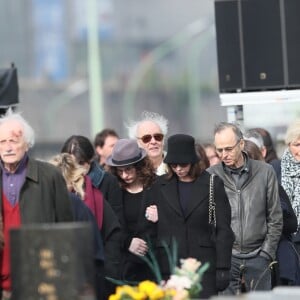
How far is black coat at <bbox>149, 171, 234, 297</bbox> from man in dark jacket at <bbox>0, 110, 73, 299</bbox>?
1.46 metres

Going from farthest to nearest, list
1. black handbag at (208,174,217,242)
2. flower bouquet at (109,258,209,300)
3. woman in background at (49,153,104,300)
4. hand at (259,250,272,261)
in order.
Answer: hand at (259,250,272,261) < black handbag at (208,174,217,242) < woman in background at (49,153,104,300) < flower bouquet at (109,258,209,300)

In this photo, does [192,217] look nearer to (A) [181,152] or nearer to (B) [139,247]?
(A) [181,152]

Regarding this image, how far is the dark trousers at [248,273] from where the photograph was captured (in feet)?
39.2

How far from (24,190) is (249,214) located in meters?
2.63

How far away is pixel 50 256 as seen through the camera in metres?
8.27

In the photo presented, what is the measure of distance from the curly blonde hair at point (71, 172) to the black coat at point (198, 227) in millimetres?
642

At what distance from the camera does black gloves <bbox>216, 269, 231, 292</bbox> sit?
434 inches

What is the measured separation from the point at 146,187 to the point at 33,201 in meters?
2.28

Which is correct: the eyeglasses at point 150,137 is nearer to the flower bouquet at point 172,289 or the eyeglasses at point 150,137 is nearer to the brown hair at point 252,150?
the brown hair at point 252,150

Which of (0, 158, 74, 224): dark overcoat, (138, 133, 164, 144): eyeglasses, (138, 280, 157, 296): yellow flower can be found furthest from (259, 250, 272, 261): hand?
(138, 280, 157, 296): yellow flower

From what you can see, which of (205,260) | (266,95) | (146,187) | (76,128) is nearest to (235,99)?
(266,95)

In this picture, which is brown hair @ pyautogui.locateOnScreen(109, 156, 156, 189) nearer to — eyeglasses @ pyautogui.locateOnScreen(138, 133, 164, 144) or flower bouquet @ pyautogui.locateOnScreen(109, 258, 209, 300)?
eyeglasses @ pyautogui.locateOnScreen(138, 133, 164, 144)

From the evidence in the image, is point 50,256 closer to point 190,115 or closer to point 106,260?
Result: point 106,260

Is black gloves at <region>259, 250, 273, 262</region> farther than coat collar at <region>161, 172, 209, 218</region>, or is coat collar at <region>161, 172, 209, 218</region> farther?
black gloves at <region>259, 250, 273, 262</region>
